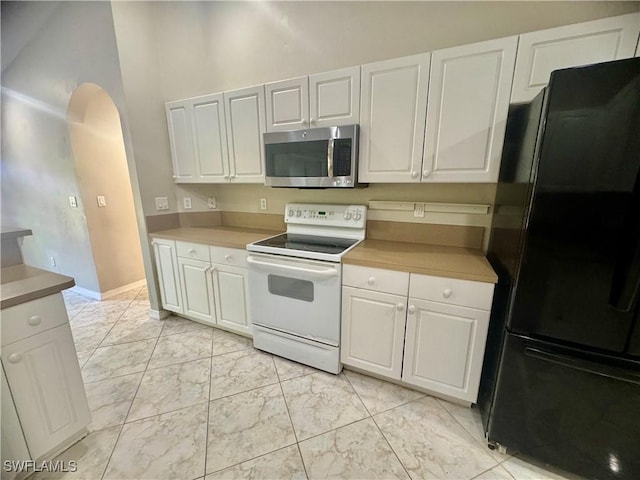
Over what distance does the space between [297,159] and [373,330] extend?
1.32 meters

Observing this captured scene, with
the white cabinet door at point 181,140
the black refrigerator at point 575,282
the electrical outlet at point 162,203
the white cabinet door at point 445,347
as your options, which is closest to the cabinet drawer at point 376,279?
the white cabinet door at point 445,347

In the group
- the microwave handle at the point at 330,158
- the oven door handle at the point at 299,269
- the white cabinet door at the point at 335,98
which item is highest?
the white cabinet door at the point at 335,98

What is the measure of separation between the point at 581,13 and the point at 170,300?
3699 millimetres

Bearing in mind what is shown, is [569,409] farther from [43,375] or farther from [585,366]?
[43,375]

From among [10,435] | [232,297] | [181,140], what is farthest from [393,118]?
[10,435]

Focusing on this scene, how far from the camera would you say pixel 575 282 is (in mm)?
1086

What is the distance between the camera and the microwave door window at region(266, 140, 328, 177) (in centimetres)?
187

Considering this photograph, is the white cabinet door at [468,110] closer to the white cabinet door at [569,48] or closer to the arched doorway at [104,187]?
the white cabinet door at [569,48]

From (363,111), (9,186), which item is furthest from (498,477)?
(9,186)

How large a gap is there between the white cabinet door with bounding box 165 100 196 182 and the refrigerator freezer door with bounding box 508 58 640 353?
8.62 feet

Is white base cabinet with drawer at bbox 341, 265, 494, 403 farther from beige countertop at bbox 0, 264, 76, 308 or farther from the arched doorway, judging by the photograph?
the arched doorway

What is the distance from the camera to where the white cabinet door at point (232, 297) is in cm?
220

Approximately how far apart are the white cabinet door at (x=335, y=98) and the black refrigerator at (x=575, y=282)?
98 centimetres

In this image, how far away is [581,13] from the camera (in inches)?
58.6
